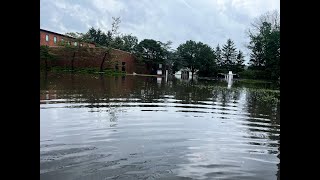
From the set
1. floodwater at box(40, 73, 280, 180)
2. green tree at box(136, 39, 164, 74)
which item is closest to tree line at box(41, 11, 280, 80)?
green tree at box(136, 39, 164, 74)

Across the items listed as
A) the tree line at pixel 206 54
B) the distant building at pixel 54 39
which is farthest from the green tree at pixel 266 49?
the distant building at pixel 54 39

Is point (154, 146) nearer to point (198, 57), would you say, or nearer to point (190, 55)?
point (198, 57)

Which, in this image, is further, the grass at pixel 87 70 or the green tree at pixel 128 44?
the green tree at pixel 128 44

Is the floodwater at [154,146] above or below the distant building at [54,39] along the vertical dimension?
below

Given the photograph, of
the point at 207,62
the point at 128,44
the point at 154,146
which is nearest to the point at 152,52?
the point at 128,44

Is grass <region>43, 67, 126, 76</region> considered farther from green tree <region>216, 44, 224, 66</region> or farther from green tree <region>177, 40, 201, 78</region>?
green tree <region>216, 44, 224, 66</region>

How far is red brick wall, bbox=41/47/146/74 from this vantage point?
1925 inches

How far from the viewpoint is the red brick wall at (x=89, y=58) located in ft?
160

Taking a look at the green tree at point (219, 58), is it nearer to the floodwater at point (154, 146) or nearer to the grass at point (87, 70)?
the grass at point (87, 70)
